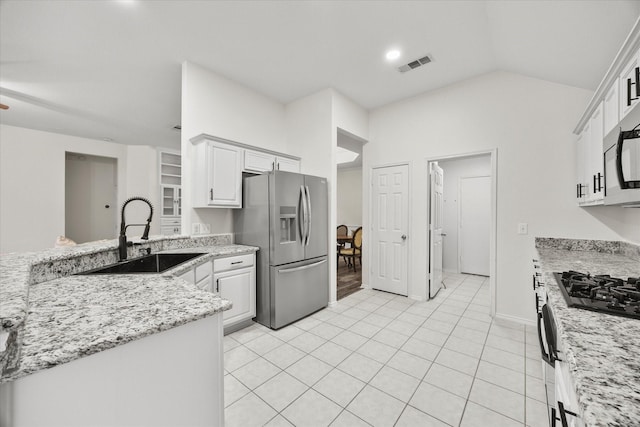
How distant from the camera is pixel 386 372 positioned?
1986mm

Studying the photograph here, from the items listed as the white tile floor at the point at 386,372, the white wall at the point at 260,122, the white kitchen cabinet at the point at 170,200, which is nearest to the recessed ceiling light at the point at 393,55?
the white wall at the point at 260,122

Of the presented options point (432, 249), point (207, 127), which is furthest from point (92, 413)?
point (432, 249)

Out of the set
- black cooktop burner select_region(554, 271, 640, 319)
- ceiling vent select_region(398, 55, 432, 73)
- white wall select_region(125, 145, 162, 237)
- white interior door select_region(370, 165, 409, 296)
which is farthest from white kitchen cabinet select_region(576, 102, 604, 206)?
white wall select_region(125, 145, 162, 237)

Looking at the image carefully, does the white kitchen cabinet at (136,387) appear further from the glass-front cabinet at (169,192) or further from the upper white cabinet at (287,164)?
the glass-front cabinet at (169,192)

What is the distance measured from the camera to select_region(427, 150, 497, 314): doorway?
15.7 feet

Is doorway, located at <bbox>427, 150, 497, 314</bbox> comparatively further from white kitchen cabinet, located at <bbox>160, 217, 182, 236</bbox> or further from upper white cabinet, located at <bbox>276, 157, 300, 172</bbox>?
white kitchen cabinet, located at <bbox>160, 217, 182, 236</bbox>

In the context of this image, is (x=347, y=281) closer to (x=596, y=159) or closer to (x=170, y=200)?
(x=596, y=159)

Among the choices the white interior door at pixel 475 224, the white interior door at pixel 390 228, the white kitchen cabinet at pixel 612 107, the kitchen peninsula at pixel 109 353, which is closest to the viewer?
the kitchen peninsula at pixel 109 353

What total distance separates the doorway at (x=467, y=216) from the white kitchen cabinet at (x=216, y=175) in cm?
383

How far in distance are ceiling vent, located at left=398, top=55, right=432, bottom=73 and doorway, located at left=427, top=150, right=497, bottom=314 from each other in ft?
7.48

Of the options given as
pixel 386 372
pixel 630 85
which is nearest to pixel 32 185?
pixel 386 372

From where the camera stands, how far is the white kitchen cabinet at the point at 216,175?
109 inches

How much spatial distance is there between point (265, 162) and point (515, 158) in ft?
9.99

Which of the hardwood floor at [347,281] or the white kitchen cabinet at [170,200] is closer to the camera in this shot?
the hardwood floor at [347,281]
